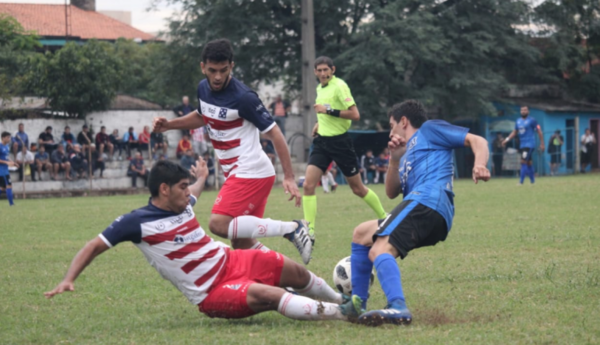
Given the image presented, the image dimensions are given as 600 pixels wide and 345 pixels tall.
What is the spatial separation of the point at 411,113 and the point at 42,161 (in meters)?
23.4

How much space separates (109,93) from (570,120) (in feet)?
77.6

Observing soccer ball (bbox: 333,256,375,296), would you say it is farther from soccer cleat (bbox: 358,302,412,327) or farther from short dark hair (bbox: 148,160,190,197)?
short dark hair (bbox: 148,160,190,197)

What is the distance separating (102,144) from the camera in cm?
2883

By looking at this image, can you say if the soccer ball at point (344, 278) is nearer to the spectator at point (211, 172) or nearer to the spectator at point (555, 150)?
the spectator at point (211, 172)

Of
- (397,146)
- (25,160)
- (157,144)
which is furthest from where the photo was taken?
(157,144)

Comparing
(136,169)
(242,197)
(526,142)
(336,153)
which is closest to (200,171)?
(242,197)

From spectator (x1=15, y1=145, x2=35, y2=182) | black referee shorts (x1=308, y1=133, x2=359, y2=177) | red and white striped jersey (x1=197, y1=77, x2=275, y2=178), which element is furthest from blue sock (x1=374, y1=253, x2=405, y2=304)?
spectator (x1=15, y1=145, x2=35, y2=182)

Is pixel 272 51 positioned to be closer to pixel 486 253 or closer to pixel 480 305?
pixel 486 253

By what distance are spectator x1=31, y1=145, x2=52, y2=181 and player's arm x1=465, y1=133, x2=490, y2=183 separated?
23.8m

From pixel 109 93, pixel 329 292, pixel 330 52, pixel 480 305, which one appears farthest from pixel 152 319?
pixel 330 52

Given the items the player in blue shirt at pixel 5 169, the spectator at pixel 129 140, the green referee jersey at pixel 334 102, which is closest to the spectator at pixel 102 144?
the spectator at pixel 129 140

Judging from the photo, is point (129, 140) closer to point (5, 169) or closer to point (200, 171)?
point (5, 169)

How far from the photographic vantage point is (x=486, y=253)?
29.7ft

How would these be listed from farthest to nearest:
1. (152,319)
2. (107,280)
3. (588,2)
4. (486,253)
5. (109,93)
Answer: (588,2)
(109,93)
(486,253)
(107,280)
(152,319)
